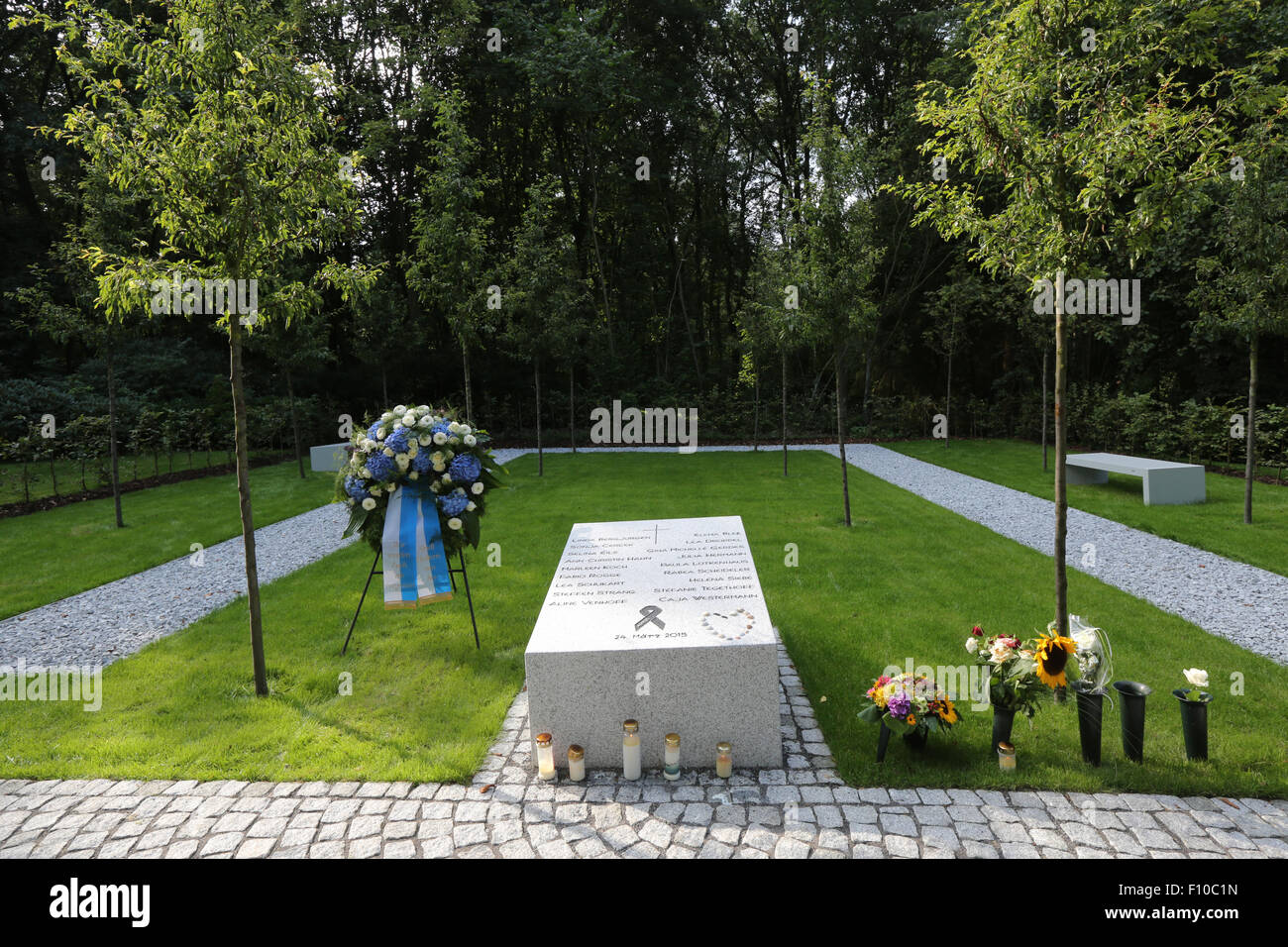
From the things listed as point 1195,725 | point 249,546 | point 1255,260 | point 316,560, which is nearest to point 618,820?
point 1195,725

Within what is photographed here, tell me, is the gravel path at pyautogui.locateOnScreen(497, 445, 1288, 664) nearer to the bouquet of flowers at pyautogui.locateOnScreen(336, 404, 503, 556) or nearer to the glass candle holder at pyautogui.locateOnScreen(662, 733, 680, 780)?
the glass candle holder at pyautogui.locateOnScreen(662, 733, 680, 780)

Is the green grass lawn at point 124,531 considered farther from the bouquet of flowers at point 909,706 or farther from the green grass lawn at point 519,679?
the bouquet of flowers at point 909,706

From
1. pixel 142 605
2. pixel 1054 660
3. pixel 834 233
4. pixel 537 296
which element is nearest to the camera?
pixel 1054 660

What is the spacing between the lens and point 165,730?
5.12 metres

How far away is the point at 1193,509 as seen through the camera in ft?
37.8

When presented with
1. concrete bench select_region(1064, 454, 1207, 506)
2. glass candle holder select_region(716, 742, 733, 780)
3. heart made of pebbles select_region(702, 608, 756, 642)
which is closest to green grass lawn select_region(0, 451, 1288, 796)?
glass candle holder select_region(716, 742, 733, 780)

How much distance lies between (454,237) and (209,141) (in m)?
9.47

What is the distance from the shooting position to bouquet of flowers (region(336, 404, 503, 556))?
6.38 meters

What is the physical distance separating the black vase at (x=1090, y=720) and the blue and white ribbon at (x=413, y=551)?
499cm

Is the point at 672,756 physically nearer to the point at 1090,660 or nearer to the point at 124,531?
the point at 1090,660

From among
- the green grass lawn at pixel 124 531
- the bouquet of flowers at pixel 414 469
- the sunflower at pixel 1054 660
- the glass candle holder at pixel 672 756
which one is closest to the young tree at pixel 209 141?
the bouquet of flowers at pixel 414 469

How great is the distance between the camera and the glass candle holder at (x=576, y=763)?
435 centimetres

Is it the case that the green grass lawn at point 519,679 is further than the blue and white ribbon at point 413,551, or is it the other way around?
the blue and white ribbon at point 413,551

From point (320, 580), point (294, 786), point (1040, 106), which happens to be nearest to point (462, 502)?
point (294, 786)
